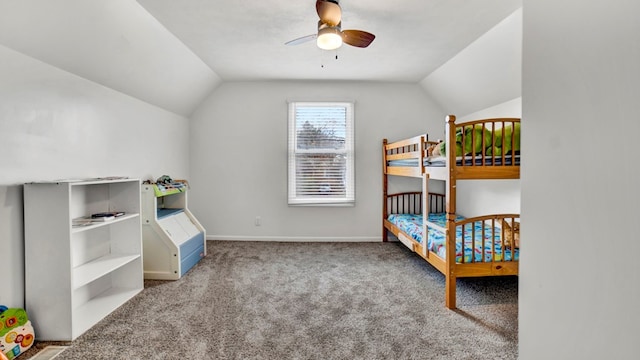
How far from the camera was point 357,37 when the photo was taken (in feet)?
7.39

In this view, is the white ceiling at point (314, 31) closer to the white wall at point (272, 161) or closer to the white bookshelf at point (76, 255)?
the white wall at point (272, 161)

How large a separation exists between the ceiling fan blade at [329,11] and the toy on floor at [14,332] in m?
2.73

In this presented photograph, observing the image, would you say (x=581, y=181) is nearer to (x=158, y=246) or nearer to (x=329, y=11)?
(x=329, y=11)

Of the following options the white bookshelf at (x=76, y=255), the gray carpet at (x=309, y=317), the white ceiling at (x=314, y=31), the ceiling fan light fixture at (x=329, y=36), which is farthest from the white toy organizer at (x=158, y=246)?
the ceiling fan light fixture at (x=329, y=36)

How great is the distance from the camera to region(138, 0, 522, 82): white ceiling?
2.23 meters

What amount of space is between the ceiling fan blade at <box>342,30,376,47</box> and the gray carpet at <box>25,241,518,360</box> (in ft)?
6.85

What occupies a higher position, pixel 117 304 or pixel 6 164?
pixel 6 164

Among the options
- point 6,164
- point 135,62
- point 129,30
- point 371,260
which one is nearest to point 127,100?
point 135,62

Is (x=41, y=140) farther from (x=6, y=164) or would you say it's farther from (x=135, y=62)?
(x=135, y=62)

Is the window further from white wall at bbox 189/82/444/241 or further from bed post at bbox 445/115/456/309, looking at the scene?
bed post at bbox 445/115/456/309

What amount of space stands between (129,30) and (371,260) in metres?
3.19

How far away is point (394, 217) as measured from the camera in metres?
3.91

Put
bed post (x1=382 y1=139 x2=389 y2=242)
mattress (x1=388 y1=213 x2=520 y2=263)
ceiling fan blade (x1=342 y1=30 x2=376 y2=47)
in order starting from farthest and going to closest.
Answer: bed post (x1=382 y1=139 x2=389 y2=242)
mattress (x1=388 y1=213 x2=520 y2=263)
ceiling fan blade (x1=342 y1=30 x2=376 y2=47)

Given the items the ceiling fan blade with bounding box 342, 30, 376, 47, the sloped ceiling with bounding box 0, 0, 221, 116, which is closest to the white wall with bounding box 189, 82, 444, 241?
the sloped ceiling with bounding box 0, 0, 221, 116
